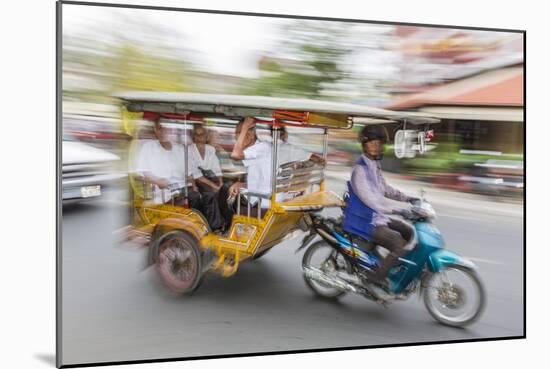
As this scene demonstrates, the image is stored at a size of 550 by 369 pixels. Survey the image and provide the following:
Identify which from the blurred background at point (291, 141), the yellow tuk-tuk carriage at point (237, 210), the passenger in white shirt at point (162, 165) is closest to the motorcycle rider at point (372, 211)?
the blurred background at point (291, 141)

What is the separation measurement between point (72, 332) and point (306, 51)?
2802mm

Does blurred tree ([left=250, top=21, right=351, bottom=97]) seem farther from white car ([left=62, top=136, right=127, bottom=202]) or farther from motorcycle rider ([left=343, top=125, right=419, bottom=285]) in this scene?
white car ([left=62, top=136, right=127, bottom=202])

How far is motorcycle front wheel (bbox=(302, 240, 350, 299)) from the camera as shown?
5969 mm

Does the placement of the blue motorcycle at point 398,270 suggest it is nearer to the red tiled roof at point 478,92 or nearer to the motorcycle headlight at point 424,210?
the motorcycle headlight at point 424,210

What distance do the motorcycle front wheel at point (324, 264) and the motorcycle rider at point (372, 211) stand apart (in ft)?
0.76

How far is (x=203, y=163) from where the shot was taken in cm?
561

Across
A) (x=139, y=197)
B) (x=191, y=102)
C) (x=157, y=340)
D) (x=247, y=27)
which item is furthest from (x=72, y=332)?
(x=247, y=27)

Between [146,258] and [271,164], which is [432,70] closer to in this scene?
[271,164]

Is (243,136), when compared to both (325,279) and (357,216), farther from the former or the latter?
(325,279)

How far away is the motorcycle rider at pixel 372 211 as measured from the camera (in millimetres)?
5930

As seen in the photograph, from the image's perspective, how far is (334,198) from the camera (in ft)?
19.4

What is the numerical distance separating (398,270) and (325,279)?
1.97 feet

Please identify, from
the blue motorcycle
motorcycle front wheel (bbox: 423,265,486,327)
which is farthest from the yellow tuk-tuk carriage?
motorcycle front wheel (bbox: 423,265,486,327)

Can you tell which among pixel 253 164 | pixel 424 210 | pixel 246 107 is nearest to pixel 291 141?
pixel 253 164
